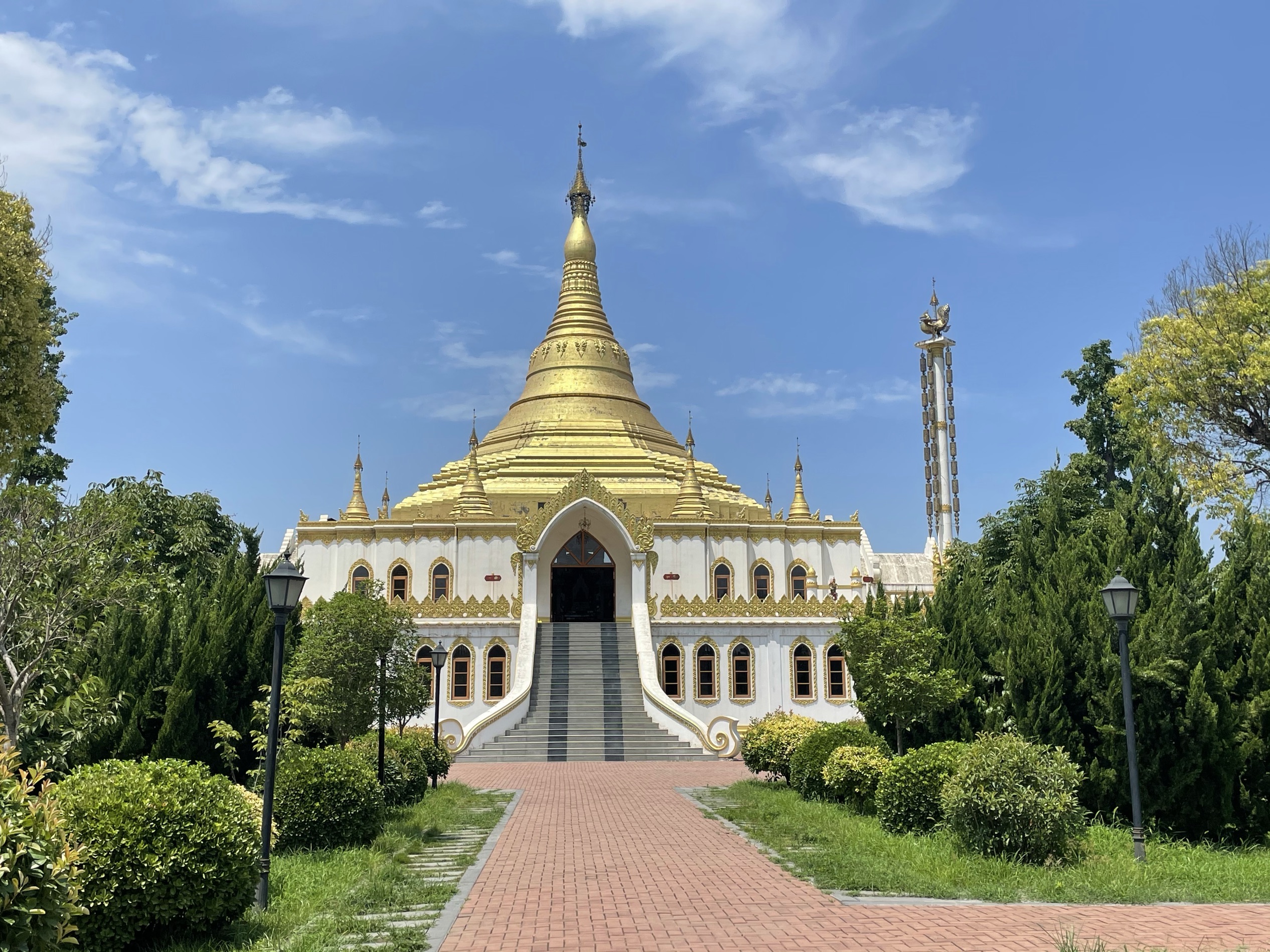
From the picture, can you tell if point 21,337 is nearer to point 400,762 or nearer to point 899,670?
point 400,762

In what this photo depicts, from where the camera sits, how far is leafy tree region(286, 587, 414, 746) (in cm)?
1630

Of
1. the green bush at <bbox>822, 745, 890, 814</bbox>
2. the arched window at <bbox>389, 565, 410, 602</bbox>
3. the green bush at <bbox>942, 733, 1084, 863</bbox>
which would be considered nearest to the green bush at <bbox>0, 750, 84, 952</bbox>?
the green bush at <bbox>942, 733, 1084, 863</bbox>

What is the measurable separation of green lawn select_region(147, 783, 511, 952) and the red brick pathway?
73cm

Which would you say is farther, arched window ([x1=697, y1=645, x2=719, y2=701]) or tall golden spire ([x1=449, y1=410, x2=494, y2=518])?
tall golden spire ([x1=449, y1=410, x2=494, y2=518])

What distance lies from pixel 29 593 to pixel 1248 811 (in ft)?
60.5

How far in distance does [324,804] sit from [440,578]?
2657 centimetres

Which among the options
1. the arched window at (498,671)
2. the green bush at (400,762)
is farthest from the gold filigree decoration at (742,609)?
the green bush at (400,762)

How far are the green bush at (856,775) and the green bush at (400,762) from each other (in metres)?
6.47

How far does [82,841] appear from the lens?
7.80m

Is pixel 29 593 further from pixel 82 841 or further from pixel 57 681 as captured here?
pixel 82 841

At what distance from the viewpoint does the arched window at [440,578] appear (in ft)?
128

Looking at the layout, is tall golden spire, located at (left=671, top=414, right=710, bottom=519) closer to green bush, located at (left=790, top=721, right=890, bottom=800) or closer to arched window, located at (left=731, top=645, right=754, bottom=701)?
arched window, located at (left=731, top=645, right=754, bottom=701)

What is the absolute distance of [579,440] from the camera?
148 feet

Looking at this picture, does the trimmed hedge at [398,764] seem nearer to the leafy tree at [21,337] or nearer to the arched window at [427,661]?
the arched window at [427,661]
